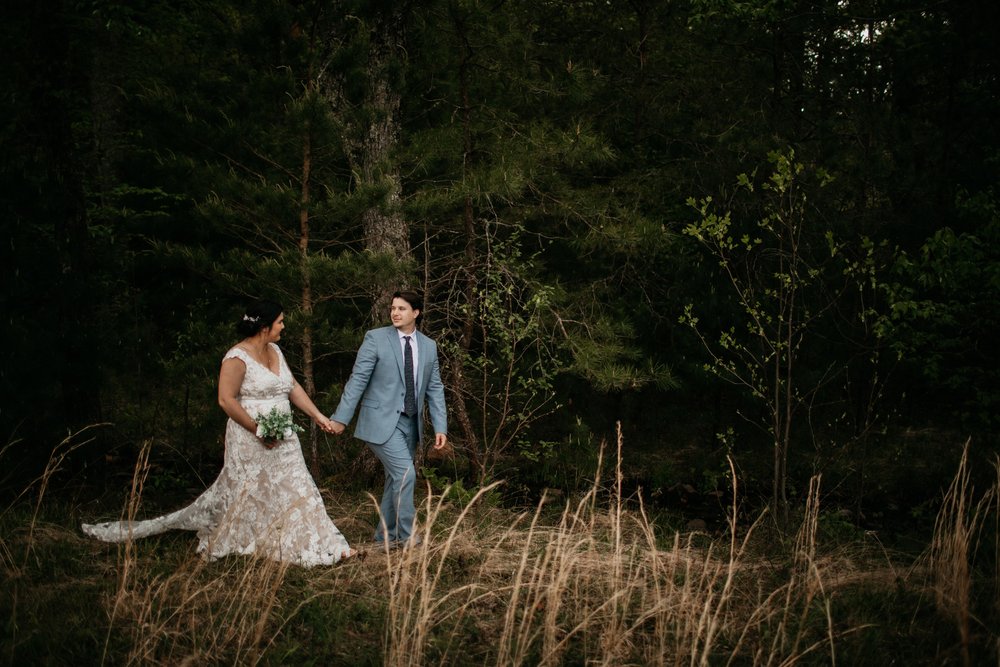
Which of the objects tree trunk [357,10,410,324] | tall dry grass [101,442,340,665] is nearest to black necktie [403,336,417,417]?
tall dry grass [101,442,340,665]

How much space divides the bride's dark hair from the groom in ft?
2.16

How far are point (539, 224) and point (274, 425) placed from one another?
25.0ft

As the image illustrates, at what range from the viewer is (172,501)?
7.75 meters

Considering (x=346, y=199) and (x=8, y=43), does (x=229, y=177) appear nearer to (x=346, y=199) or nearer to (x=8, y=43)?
(x=346, y=199)

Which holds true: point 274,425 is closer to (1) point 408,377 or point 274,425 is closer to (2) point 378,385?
(2) point 378,385

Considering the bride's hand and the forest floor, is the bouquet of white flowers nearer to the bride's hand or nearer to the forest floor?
the bride's hand

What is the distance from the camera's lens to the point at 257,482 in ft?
15.9

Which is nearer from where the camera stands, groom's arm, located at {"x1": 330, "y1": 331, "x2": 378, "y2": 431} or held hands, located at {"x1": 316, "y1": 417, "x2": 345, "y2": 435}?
held hands, located at {"x1": 316, "y1": 417, "x2": 345, "y2": 435}

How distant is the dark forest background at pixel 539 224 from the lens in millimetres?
7102

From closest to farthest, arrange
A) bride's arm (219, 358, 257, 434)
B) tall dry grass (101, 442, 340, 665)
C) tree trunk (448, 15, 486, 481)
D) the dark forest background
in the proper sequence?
tall dry grass (101, 442, 340, 665), bride's arm (219, 358, 257, 434), the dark forest background, tree trunk (448, 15, 486, 481)

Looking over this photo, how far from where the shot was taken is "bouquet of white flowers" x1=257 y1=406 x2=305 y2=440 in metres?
→ 4.73

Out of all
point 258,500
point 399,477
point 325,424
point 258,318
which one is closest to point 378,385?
point 325,424

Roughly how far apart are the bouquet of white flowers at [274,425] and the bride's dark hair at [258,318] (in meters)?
0.54

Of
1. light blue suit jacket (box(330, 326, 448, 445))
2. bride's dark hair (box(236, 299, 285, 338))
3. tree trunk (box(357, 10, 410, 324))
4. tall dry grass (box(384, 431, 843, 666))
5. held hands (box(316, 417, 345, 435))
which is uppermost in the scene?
tree trunk (box(357, 10, 410, 324))
